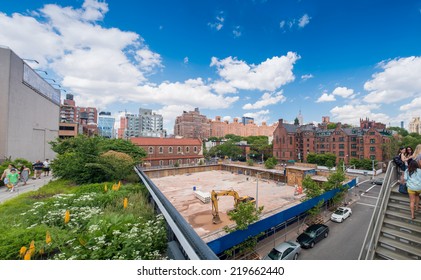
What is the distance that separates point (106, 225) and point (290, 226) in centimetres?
1353

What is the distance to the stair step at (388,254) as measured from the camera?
3.15 m

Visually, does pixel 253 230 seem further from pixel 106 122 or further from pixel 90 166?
pixel 106 122

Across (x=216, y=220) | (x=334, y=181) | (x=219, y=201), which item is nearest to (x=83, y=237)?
(x=216, y=220)

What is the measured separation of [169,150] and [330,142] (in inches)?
1536

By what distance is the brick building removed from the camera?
34.9 m

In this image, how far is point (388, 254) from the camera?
3.21 metres

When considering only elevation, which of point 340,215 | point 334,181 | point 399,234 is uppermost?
point 399,234

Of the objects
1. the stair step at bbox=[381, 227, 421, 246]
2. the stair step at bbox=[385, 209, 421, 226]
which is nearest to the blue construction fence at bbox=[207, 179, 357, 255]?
the stair step at bbox=[381, 227, 421, 246]

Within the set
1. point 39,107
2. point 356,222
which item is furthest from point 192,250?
point 39,107

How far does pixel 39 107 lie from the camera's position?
80.4 feet

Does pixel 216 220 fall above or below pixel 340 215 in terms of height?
below

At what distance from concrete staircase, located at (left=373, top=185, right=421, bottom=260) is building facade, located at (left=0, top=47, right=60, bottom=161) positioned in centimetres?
2811

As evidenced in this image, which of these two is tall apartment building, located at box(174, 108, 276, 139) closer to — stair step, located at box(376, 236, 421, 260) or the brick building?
the brick building

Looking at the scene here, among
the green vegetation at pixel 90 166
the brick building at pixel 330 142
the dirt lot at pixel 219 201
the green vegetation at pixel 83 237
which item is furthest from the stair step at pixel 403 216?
the brick building at pixel 330 142
